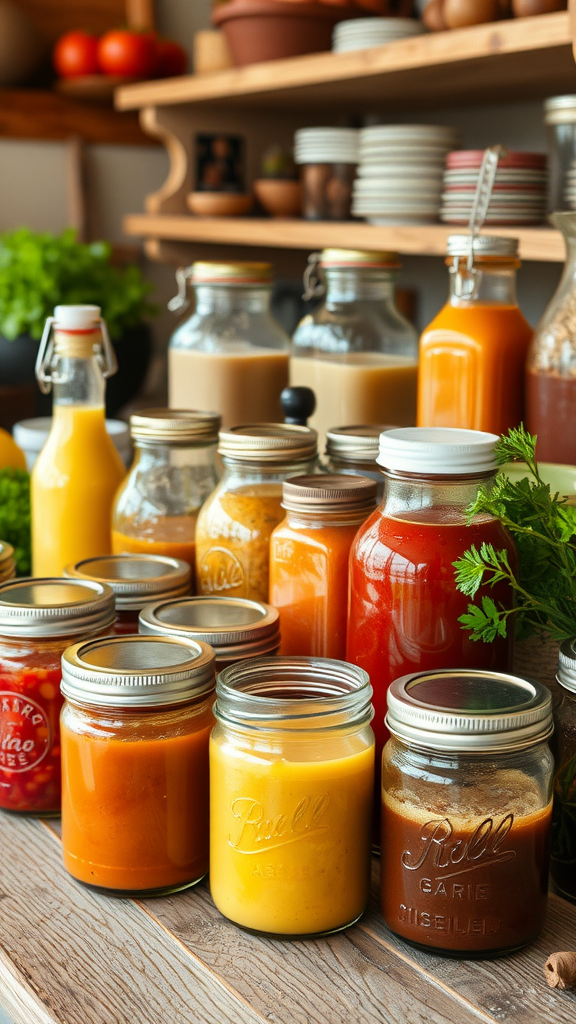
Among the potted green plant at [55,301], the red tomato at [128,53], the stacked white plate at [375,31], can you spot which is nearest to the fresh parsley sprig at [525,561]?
the stacked white plate at [375,31]

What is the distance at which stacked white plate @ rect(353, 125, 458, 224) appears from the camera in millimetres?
1468

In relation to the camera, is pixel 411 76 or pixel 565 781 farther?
pixel 411 76

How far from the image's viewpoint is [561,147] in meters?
1.26

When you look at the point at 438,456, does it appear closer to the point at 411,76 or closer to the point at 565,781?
the point at 565,781

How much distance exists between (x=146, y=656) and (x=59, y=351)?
1.53 feet

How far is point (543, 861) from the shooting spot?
67 centimetres

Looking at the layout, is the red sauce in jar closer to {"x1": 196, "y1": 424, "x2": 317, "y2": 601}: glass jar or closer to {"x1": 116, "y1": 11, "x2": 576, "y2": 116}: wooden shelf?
{"x1": 196, "y1": 424, "x2": 317, "y2": 601}: glass jar

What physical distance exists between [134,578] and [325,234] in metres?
0.85

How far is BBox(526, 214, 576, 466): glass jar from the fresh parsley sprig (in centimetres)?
14

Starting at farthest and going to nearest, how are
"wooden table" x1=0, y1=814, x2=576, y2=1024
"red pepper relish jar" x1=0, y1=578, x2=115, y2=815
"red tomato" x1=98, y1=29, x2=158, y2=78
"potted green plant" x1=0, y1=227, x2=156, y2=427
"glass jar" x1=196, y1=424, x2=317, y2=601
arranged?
"red tomato" x1=98, y1=29, x2=158, y2=78 < "potted green plant" x1=0, y1=227, x2=156, y2=427 < "glass jar" x1=196, y1=424, x2=317, y2=601 < "red pepper relish jar" x1=0, y1=578, x2=115, y2=815 < "wooden table" x1=0, y1=814, x2=576, y2=1024

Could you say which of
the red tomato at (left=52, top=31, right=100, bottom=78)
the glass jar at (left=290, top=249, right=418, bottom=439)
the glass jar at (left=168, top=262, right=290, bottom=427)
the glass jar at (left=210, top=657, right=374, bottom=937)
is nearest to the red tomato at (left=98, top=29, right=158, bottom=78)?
the red tomato at (left=52, top=31, right=100, bottom=78)

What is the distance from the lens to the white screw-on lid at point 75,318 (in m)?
1.10

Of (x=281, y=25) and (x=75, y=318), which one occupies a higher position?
(x=281, y=25)

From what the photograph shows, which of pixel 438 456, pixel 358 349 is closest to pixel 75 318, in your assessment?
pixel 358 349
